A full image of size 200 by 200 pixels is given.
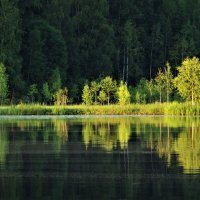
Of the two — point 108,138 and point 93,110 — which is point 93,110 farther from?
point 108,138

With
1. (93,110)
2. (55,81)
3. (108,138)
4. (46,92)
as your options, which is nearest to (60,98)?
(46,92)

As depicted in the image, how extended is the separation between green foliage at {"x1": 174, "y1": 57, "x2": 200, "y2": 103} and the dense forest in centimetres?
1703

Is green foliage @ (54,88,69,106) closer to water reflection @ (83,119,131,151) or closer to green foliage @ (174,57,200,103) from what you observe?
green foliage @ (174,57,200,103)

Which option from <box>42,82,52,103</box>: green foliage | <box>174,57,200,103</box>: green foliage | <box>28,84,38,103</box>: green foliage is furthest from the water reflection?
<box>28,84,38,103</box>: green foliage

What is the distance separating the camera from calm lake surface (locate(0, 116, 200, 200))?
1520 centimetres

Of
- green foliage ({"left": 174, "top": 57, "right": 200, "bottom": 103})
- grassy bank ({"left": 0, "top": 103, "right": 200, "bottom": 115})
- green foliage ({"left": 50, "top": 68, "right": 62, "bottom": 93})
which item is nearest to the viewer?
grassy bank ({"left": 0, "top": 103, "right": 200, "bottom": 115})

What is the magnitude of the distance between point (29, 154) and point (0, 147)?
3.20 meters

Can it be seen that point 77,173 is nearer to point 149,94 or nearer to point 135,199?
point 135,199

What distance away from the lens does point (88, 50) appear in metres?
95.3

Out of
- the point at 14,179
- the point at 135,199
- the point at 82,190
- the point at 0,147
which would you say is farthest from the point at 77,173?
the point at 0,147

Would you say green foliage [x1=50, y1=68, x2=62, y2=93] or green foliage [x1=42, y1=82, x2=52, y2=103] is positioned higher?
green foliage [x1=50, y1=68, x2=62, y2=93]

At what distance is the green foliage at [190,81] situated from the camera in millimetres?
68688

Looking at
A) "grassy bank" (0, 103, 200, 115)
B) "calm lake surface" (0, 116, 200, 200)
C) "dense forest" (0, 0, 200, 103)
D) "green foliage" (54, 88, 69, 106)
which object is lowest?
"calm lake surface" (0, 116, 200, 200)

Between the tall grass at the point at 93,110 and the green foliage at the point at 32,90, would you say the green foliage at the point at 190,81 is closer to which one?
the tall grass at the point at 93,110
